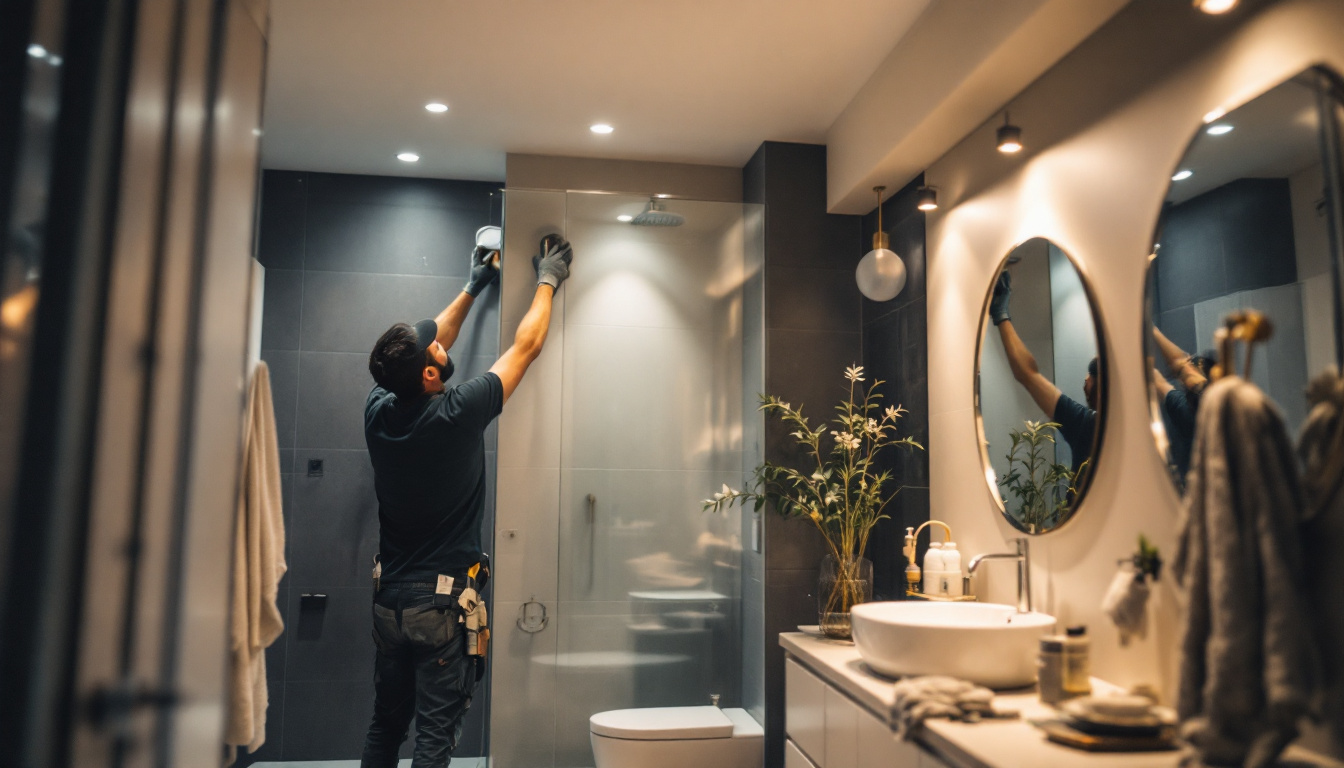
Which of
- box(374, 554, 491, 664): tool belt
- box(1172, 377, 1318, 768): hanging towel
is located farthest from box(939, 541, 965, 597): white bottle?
box(374, 554, 491, 664): tool belt

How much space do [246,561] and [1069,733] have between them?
1548 mm

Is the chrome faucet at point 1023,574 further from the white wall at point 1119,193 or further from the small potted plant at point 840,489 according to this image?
the small potted plant at point 840,489

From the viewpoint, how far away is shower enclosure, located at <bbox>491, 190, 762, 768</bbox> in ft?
10.6

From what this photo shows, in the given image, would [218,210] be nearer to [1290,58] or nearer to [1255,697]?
[1255,697]

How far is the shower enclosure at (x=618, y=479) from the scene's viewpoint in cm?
323

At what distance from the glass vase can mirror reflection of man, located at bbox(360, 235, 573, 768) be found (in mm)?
1177

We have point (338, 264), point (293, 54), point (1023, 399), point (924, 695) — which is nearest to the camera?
point (924, 695)

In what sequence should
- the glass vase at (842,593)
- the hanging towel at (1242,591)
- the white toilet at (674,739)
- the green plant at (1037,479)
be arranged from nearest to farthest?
the hanging towel at (1242,591) < the green plant at (1037,479) < the glass vase at (842,593) < the white toilet at (674,739)

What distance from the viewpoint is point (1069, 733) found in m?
1.55

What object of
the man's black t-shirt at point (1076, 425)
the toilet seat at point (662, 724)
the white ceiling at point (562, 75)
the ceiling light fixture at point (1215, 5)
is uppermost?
the white ceiling at point (562, 75)

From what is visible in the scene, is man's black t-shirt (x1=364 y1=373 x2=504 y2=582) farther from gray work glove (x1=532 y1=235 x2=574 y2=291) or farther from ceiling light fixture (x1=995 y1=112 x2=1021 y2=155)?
ceiling light fixture (x1=995 y1=112 x2=1021 y2=155)

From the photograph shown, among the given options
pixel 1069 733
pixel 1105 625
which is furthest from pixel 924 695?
pixel 1105 625

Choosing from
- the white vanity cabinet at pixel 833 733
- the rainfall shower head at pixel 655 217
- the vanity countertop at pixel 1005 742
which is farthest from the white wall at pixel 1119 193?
the rainfall shower head at pixel 655 217

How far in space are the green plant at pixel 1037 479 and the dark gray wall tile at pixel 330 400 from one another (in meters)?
2.78
